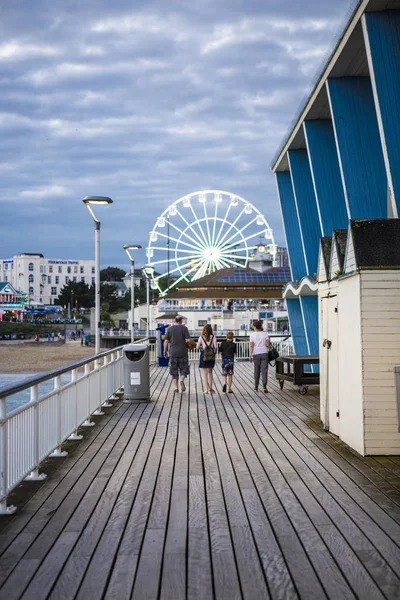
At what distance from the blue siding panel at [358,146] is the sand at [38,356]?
41451 millimetres

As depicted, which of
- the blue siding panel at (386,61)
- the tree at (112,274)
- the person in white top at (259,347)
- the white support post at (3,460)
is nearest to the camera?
the white support post at (3,460)

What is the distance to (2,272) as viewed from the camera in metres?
176

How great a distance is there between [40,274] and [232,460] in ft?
543

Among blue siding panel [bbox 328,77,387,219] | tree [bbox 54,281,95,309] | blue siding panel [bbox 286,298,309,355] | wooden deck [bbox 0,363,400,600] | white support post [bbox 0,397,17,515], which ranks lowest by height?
wooden deck [bbox 0,363,400,600]

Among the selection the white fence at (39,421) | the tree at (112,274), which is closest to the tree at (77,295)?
the tree at (112,274)

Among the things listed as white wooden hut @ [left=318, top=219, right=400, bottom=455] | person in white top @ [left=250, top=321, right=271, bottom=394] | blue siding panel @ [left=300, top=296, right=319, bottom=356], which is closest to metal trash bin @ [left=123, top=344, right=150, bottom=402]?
person in white top @ [left=250, top=321, right=271, bottom=394]

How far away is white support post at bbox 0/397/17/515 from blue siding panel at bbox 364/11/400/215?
29.1 ft

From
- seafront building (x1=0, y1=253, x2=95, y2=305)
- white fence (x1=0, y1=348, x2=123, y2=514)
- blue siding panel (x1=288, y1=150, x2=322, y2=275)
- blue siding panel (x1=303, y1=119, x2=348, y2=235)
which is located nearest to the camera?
white fence (x1=0, y1=348, x2=123, y2=514)

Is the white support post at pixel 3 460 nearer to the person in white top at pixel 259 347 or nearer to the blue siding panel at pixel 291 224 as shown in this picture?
the person in white top at pixel 259 347

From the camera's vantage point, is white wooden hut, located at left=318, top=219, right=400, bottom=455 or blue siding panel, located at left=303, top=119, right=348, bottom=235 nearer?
white wooden hut, located at left=318, top=219, right=400, bottom=455

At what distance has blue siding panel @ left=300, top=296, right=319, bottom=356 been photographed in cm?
2180

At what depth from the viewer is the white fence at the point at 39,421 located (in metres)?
5.23

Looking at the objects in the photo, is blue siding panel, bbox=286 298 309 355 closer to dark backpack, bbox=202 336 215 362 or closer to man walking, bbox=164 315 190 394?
man walking, bbox=164 315 190 394

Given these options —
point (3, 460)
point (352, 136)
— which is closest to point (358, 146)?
point (352, 136)
